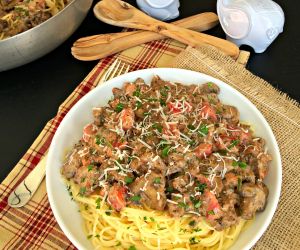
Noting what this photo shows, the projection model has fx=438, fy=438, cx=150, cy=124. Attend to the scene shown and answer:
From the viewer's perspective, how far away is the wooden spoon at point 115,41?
3.38 meters

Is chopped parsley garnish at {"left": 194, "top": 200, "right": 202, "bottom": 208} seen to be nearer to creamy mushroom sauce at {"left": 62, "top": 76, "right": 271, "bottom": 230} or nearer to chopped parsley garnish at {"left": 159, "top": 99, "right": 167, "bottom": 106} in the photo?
creamy mushroom sauce at {"left": 62, "top": 76, "right": 271, "bottom": 230}

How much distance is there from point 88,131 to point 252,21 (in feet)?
5.02

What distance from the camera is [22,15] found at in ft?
10.5

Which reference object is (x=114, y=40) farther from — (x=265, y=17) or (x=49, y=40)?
(x=265, y=17)

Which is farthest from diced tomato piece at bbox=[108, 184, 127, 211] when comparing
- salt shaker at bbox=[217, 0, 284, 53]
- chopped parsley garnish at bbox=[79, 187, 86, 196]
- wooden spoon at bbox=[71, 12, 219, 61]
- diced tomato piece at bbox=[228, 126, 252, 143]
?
salt shaker at bbox=[217, 0, 284, 53]

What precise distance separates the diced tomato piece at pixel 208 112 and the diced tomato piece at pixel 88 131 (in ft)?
2.00

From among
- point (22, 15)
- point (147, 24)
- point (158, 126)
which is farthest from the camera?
point (147, 24)

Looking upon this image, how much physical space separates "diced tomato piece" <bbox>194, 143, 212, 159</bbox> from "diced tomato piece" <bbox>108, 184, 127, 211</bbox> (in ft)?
1.37

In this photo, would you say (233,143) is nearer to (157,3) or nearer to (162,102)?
(162,102)

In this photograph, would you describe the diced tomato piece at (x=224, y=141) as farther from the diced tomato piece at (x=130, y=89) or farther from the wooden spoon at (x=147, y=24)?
the wooden spoon at (x=147, y=24)

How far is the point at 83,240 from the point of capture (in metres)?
2.29

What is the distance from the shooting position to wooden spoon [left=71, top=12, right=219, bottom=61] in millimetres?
3385

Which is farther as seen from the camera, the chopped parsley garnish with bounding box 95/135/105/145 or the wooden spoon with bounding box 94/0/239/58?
the wooden spoon with bounding box 94/0/239/58

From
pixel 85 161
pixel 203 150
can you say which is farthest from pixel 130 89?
pixel 203 150
